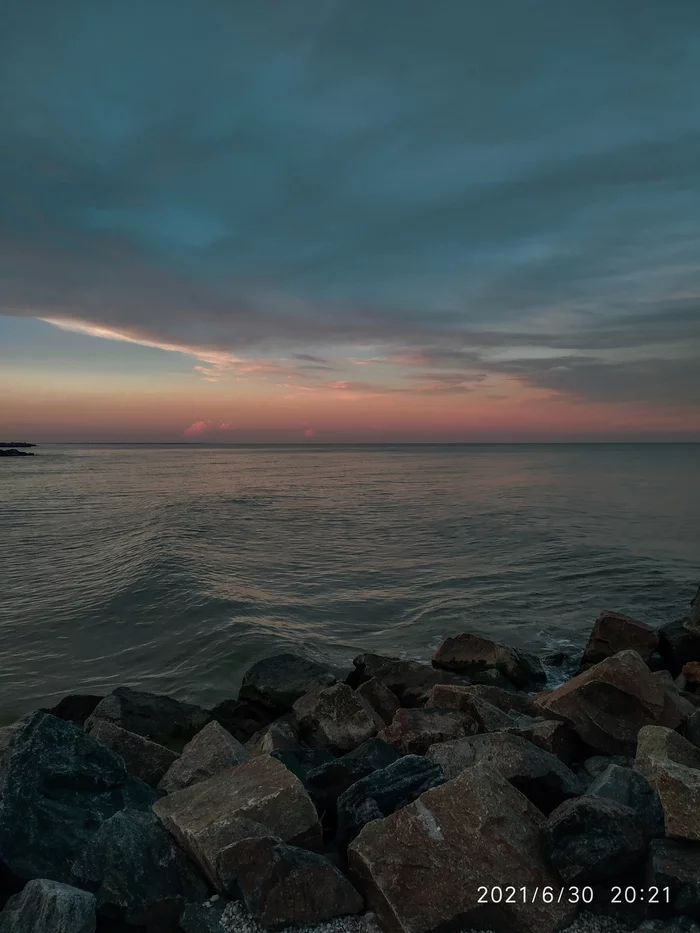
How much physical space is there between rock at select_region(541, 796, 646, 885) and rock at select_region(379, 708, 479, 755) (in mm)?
2743

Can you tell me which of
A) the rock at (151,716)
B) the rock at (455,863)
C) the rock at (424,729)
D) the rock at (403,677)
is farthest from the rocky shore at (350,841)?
the rock at (403,677)

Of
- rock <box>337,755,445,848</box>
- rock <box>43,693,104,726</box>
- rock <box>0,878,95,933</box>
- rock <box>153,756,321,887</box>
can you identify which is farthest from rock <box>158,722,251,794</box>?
rock <box>43,693,104,726</box>

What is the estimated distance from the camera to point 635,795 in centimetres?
503

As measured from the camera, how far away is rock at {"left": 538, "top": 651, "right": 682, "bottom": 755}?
7.59 metres

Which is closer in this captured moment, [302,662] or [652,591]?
[302,662]

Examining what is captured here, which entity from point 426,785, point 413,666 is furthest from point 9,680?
point 426,785

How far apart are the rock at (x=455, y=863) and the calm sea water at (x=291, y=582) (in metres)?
7.75

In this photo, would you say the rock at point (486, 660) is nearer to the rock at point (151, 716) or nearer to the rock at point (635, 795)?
the rock at point (151, 716)

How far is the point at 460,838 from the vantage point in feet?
15.0

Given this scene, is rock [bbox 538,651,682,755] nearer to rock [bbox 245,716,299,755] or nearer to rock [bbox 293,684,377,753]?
rock [bbox 293,684,377,753]

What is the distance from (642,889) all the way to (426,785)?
5.89ft

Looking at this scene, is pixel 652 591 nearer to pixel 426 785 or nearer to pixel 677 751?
pixel 677 751

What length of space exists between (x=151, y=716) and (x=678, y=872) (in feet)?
23.3

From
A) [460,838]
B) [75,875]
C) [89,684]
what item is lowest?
[89,684]
